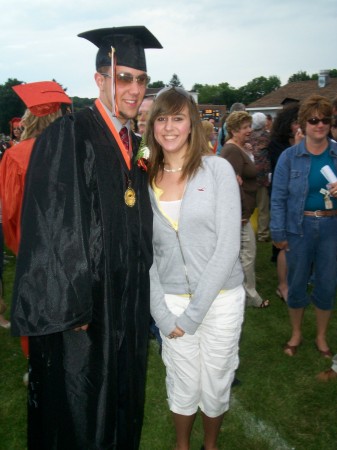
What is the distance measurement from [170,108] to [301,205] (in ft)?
5.28

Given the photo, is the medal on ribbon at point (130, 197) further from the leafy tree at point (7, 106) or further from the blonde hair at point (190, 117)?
the leafy tree at point (7, 106)

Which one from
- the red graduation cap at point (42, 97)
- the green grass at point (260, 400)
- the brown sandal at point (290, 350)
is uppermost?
the red graduation cap at point (42, 97)

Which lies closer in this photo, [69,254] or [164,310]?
[69,254]

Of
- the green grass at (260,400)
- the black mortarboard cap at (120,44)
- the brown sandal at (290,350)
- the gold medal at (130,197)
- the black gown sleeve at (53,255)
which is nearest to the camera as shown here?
the black gown sleeve at (53,255)

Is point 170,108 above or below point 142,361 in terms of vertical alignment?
above

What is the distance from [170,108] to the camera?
2098 mm

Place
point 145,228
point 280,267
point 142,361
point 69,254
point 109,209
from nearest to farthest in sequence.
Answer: point 69,254 < point 109,209 < point 145,228 < point 142,361 < point 280,267

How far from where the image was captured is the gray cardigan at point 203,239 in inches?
79.8

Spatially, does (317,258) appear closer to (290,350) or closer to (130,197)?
(290,350)

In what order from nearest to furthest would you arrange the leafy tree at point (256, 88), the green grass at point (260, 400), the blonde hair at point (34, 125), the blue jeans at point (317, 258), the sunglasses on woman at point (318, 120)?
the green grass at point (260, 400) < the blonde hair at point (34, 125) < the sunglasses on woman at point (318, 120) < the blue jeans at point (317, 258) < the leafy tree at point (256, 88)

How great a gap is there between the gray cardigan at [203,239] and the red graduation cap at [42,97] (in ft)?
3.83

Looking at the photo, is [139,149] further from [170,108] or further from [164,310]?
[164,310]

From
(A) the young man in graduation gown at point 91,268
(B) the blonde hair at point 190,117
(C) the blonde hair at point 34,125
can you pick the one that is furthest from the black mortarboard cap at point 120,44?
(C) the blonde hair at point 34,125

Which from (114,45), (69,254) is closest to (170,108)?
(114,45)
